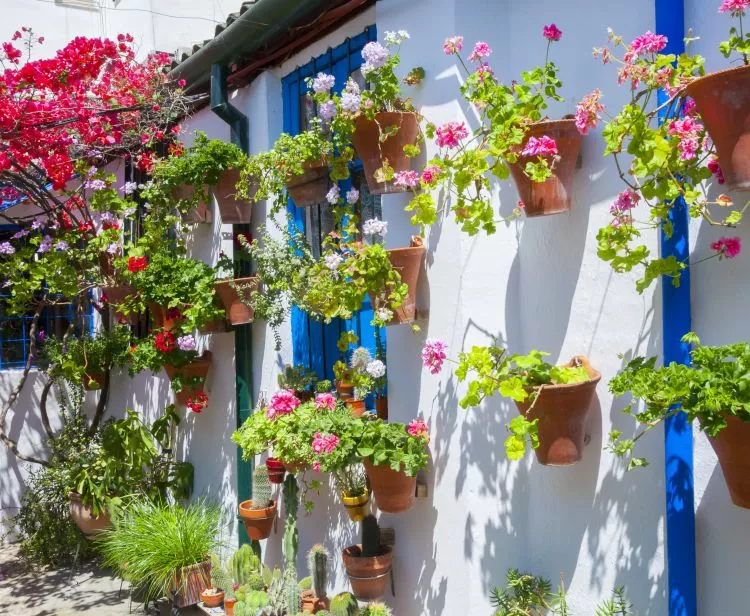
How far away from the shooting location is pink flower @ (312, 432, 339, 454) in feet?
12.8

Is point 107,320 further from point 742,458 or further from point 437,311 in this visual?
point 742,458

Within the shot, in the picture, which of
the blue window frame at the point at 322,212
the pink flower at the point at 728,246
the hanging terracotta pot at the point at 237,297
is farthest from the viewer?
the hanging terracotta pot at the point at 237,297

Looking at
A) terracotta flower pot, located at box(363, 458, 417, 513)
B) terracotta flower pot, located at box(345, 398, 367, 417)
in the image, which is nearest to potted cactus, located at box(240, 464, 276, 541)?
terracotta flower pot, located at box(345, 398, 367, 417)

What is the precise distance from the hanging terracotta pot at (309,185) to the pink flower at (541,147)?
1.84 meters

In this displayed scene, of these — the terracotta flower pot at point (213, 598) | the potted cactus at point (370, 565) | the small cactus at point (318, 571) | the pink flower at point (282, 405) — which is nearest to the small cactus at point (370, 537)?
the potted cactus at point (370, 565)

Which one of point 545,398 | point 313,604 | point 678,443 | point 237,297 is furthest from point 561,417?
point 237,297

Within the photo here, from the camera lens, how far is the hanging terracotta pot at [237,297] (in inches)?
214

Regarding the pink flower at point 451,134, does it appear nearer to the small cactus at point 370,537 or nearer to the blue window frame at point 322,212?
the blue window frame at point 322,212

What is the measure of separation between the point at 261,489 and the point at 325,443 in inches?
62.9

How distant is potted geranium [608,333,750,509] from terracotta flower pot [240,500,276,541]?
10.5ft

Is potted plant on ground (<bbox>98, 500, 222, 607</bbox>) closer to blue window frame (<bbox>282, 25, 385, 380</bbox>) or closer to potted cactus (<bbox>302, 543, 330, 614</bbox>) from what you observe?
potted cactus (<bbox>302, 543, 330, 614</bbox>)

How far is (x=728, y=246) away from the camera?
2.77 metres

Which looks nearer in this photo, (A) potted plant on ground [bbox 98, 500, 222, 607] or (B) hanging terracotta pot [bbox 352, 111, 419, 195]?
(B) hanging terracotta pot [bbox 352, 111, 419, 195]

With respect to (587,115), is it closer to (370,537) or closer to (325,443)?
(325,443)
